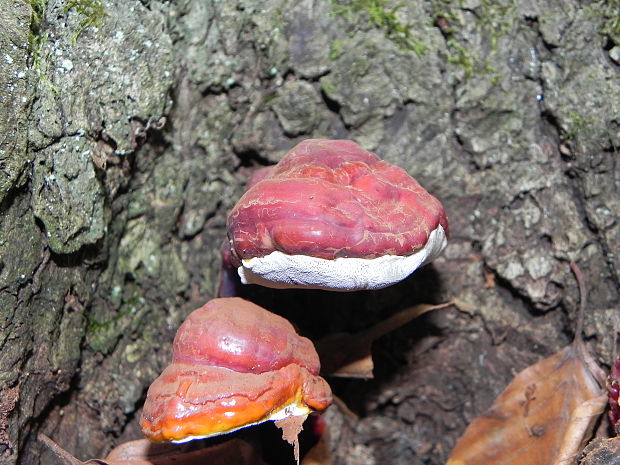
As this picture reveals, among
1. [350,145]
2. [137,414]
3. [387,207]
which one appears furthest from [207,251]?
[387,207]

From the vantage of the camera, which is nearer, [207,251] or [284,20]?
[284,20]

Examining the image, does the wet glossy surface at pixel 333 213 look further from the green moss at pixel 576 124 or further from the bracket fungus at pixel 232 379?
the green moss at pixel 576 124

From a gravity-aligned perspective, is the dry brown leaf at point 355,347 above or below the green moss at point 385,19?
below

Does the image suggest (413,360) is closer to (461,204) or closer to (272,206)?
(461,204)

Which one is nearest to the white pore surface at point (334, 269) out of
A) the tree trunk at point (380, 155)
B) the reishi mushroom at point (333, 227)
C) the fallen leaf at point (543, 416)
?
the reishi mushroom at point (333, 227)

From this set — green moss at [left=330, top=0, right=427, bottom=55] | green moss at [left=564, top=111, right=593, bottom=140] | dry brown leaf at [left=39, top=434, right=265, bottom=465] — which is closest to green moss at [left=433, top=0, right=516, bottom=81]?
green moss at [left=330, top=0, right=427, bottom=55]
